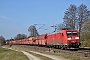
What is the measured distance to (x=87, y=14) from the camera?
66.9m

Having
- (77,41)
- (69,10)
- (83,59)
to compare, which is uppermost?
(69,10)

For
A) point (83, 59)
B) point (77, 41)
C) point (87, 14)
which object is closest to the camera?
point (83, 59)

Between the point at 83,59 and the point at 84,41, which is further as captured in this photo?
the point at 84,41

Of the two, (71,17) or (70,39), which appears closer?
(70,39)

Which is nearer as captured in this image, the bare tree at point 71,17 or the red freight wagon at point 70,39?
the red freight wagon at point 70,39

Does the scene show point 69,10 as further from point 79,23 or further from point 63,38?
point 63,38

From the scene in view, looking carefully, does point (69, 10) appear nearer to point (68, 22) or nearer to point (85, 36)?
point (68, 22)

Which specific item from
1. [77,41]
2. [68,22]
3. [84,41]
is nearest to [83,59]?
[77,41]

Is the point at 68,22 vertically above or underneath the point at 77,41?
above

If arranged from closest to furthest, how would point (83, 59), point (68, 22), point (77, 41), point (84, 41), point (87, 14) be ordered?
point (83, 59) < point (77, 41) < point (84, 41) < point (87, 14) < point (68, 22)

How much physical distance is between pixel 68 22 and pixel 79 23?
17.8ft

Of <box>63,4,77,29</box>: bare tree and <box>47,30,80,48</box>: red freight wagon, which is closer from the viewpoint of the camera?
<box>47,30,80,48</box>: red freight wagon

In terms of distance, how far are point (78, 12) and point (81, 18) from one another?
8.11 feet

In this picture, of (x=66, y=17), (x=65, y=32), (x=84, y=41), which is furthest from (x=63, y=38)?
(x=66, y=17)
